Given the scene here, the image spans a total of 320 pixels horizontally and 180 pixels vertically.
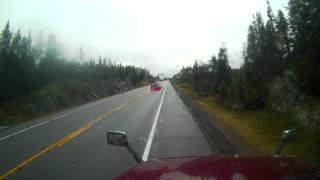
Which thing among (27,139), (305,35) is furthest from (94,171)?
(305,35)

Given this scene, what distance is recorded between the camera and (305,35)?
21.3 meters

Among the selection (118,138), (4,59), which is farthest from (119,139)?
(4,59)

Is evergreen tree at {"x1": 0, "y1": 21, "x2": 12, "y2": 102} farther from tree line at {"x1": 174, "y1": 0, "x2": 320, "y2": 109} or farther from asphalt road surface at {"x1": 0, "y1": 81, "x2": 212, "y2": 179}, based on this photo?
asphalt road surface at {"x1": 0, "y1": 81, "x2": 212, "y2": 179}

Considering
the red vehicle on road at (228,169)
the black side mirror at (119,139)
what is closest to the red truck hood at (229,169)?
the red vehicle on road at (228,169)

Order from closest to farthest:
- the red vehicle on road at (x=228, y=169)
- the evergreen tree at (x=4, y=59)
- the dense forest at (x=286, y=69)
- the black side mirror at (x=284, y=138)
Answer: the red vehicle on road at (x=228, y=169) → the black side mirror at (x=284, y=138) → the dense forest at (x=286, y=69) → the evergreen tree at (x=4, y=59)

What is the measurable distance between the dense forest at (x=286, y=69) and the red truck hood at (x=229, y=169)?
10.9 metres

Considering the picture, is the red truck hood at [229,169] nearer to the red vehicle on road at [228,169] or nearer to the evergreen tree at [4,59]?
the red vehicle on road at [228,169]

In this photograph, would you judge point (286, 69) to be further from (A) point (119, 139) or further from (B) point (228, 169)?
(B) point (228, 169)

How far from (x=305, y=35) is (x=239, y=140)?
9.92 meters

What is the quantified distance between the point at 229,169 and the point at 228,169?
0.01 metres

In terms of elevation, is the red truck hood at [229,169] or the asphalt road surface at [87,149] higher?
the red truck hood at [229,169]

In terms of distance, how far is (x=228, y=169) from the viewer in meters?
3.80

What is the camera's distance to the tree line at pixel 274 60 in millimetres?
20047

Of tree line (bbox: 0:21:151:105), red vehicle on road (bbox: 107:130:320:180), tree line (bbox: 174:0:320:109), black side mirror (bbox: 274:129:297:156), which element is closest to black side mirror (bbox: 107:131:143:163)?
red vehicle on road (bbox: 107:130:320:180)
